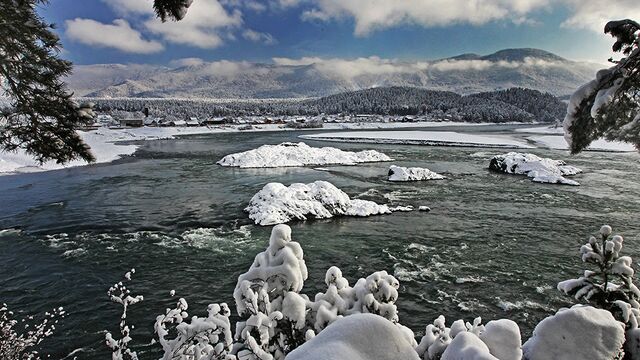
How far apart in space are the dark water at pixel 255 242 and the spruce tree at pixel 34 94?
628 centimetres

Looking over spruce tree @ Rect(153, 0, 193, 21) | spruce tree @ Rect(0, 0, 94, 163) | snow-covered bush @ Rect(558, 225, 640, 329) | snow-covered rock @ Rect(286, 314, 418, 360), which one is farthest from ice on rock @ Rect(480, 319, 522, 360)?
spruce tree @ Rect(0, 0, 94, 163)

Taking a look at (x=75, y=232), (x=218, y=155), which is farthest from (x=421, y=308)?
(x=218, y=155)

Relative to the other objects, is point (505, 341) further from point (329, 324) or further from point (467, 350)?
point (329, 324)

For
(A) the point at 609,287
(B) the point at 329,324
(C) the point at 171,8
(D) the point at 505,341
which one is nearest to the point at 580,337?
(D) the point at 505,341

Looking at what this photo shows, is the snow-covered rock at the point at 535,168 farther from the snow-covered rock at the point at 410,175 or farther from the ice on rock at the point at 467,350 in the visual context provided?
the ice on rock at the point at 467,350

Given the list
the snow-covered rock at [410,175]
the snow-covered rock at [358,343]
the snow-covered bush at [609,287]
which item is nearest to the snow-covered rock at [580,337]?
the snow-covered bush at [609,287]

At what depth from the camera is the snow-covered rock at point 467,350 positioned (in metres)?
2.95

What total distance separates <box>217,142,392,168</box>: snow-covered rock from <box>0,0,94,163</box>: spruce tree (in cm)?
3454

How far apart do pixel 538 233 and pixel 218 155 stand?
41815 millimetres

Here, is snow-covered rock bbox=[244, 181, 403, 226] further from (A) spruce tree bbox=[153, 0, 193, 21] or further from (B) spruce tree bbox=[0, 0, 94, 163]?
(A) spruce tree bbox=[153, 0, 193, 21]

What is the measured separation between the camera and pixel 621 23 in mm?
4734

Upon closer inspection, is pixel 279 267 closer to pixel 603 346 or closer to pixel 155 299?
pixel 603 346

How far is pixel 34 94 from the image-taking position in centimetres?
604

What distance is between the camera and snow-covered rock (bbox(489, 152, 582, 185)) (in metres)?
33.2
